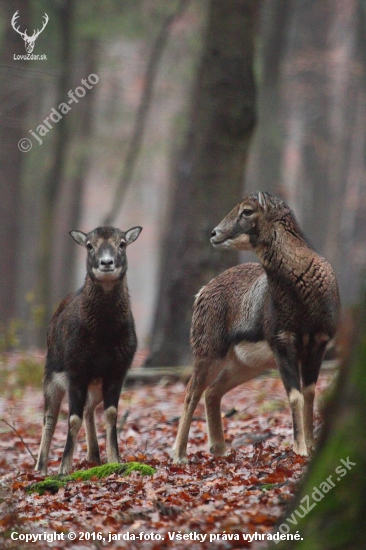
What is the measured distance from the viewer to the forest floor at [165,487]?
5.66 m

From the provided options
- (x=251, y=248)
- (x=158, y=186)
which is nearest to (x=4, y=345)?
(x=251, y=248)

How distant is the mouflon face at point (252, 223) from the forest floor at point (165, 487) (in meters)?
1.98

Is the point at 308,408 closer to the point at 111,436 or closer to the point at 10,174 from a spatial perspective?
the point at 111,436

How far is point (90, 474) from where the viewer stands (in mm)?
8164

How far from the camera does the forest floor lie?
5664 mm

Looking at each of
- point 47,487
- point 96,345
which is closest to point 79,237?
point 96,345

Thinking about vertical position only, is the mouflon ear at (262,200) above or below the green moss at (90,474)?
above

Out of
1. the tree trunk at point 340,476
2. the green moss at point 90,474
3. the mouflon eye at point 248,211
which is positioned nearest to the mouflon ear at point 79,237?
the mouflon eye at point 248,211

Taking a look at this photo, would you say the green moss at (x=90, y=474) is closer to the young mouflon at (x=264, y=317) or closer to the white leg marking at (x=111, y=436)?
the white leg marking at (x=111, y=436)

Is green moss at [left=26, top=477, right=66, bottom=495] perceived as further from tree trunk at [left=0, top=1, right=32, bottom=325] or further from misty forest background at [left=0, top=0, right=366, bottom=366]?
tree trunk at [left=0, top=1, right=32, bottom=325]

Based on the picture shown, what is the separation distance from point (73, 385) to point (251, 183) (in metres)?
27.3

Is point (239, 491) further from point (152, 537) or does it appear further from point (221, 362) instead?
point (221, 362)

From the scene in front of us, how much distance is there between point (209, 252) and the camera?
1450cm

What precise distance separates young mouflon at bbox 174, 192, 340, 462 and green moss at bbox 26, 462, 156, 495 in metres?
1.08
